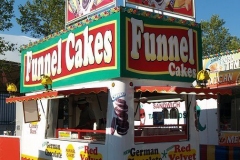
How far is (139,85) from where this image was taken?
7.80 meters

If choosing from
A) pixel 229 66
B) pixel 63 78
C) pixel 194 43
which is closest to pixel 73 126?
pixel 63 78

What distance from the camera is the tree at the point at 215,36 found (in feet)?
115

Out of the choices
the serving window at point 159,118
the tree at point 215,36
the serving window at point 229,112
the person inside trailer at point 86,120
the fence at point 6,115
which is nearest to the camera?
the serving window at point 159,118

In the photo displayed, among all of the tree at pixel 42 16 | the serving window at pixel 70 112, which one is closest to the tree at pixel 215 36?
the tree at pixel 42 16

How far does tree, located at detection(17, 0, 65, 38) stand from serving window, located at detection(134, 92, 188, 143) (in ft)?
33.6

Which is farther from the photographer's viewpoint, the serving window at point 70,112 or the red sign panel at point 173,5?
the serving window at point 70,112

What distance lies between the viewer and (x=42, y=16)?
24672mm

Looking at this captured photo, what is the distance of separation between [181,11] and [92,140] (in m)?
4.11

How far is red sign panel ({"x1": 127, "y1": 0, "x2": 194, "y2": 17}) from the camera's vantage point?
28.5ft

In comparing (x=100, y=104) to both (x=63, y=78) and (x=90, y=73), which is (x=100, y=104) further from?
(x=90, y=73)

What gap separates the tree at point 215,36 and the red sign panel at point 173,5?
26.5 m

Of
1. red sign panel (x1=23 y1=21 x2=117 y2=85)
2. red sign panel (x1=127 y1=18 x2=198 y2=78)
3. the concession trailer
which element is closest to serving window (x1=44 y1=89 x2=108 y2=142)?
the concession trailer

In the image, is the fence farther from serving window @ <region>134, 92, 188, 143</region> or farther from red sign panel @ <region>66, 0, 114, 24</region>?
red sign panel @ <region>66, 0, 114, 24</region>

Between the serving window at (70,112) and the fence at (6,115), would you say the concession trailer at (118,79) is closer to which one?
the serving window at (70,112)
